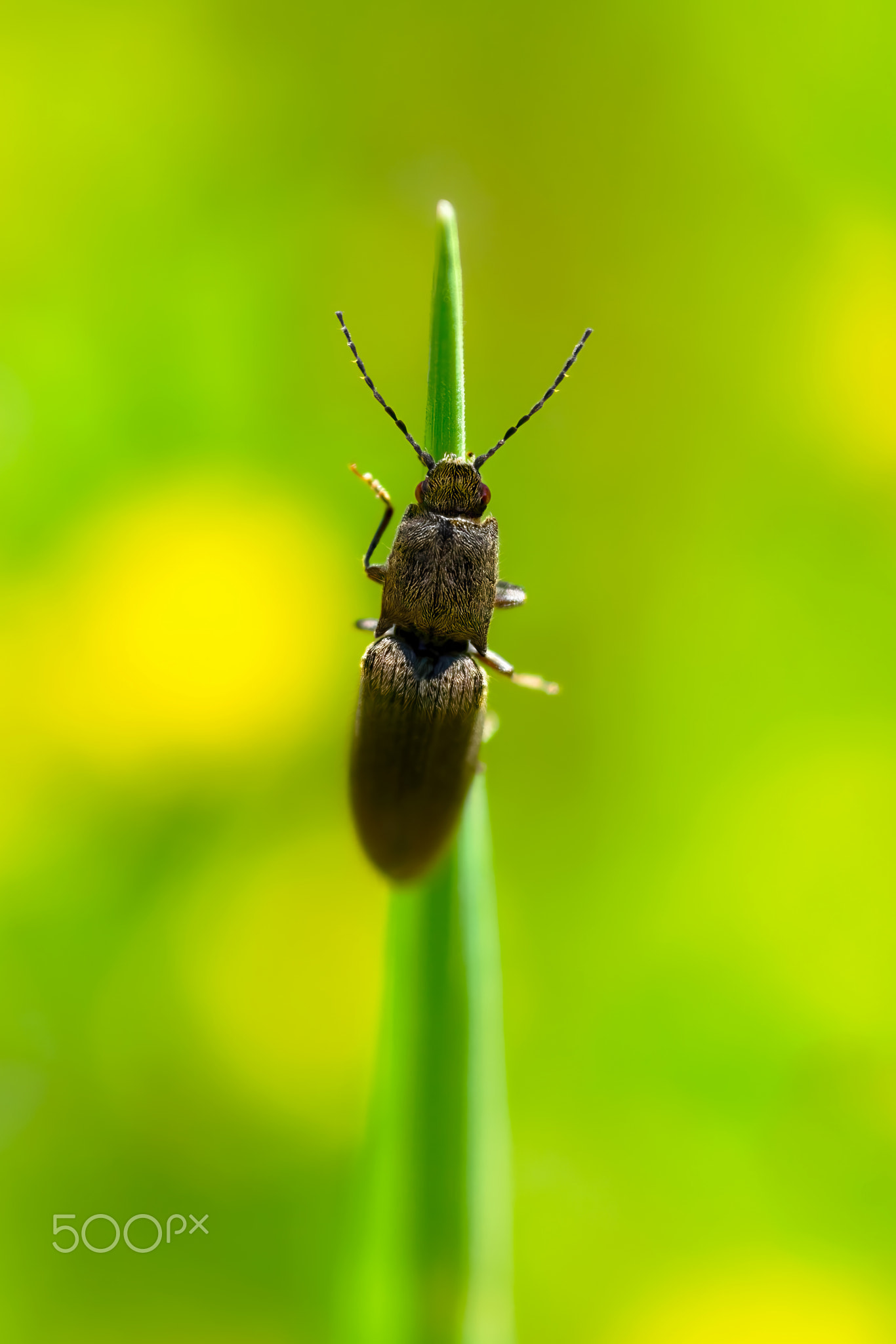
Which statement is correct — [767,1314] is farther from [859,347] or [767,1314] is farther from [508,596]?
[859,347]

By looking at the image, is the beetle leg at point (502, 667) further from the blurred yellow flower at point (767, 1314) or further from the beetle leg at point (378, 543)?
the blurred yellow flower at point (767, 1314)

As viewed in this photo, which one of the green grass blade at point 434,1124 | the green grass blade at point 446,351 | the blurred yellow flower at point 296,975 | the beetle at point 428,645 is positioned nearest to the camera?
the green grass blade at point 446,351

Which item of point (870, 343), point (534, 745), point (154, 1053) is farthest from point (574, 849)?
point (870, 343)

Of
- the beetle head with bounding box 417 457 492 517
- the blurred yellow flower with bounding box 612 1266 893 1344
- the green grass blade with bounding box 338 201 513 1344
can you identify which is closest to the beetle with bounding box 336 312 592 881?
the beetle head with bounding box 417 457 492 517

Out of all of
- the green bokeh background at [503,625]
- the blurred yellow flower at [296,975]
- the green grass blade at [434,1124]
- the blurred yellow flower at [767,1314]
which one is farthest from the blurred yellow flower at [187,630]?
Result: the blurred yellow flower at [767,1314]

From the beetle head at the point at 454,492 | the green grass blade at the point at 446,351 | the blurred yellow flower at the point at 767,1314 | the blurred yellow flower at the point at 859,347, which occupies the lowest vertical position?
the blurred yellow flower at the point at 767,1314

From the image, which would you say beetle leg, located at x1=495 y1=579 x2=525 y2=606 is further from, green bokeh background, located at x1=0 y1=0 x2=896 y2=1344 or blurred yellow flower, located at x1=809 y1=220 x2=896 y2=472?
blurred yellow flower, located at x1=809 y1=220 x2=896 y2=472

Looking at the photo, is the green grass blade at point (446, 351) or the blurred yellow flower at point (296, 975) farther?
the blurred yellow flower at point (296, 975)

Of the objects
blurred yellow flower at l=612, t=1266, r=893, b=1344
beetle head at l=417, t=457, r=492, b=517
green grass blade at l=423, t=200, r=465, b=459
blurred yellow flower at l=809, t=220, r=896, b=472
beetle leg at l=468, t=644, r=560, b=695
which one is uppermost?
blurred yellow flower at l=809, t=220, r=896, b=472
